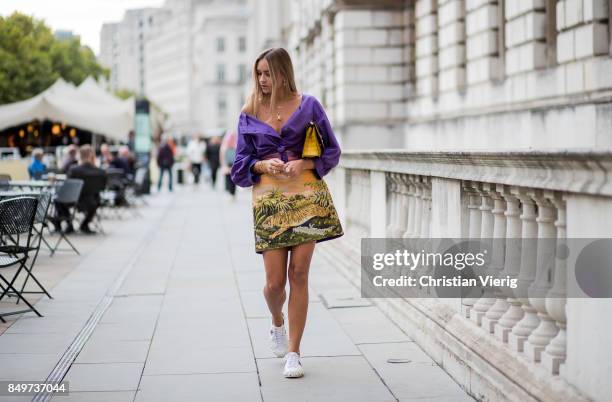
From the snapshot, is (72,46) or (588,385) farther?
(72,46)

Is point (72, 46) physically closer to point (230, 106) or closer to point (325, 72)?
point (325, 72)

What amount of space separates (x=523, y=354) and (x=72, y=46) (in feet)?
114

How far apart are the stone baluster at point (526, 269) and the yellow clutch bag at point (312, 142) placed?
4.37ft

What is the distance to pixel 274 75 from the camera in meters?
5.95

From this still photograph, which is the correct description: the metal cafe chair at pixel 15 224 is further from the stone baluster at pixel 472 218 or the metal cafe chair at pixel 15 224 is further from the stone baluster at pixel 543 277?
the stone baluster at pixel 543 277

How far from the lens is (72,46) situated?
37906 millimetres

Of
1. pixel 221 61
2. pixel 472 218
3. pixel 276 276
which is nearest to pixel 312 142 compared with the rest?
pixel 276 276

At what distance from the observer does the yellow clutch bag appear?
5938 millimetres

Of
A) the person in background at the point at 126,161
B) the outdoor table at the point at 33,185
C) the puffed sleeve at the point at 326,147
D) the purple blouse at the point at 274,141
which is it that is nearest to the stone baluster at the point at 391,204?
the puffed sleeve at the point at 326,147

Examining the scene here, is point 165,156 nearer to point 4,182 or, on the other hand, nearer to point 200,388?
point 4,182

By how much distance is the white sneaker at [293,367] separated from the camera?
598 cm

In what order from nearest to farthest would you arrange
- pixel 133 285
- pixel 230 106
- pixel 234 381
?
pixel 234 381
pixel 133 285
pixel 230 106

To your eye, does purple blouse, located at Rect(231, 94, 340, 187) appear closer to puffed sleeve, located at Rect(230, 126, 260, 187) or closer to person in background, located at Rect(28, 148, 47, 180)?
puffed sleeve, located at Rect(230, 126, 260, 187)

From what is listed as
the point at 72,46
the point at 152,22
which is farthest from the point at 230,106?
the point at 72,46
